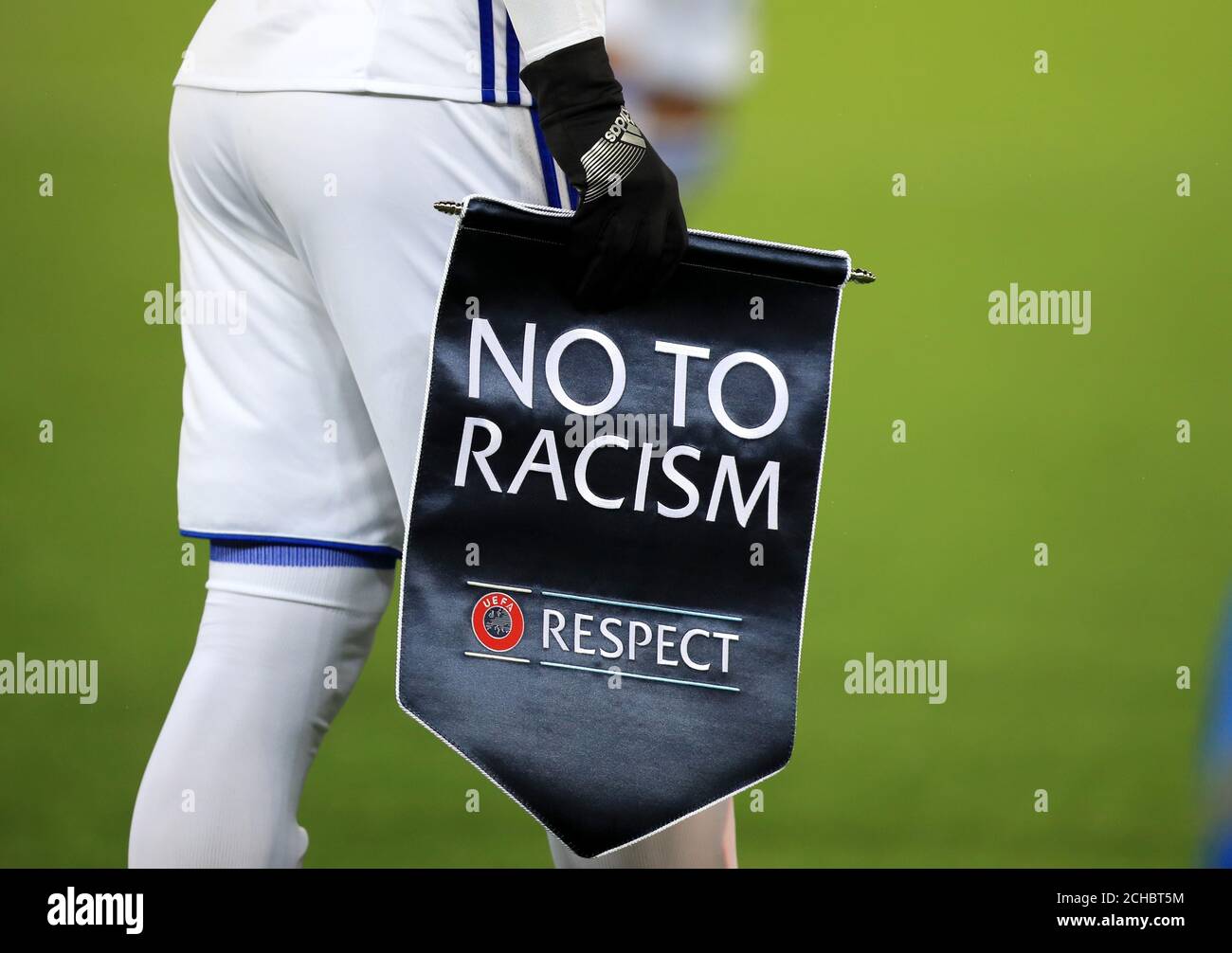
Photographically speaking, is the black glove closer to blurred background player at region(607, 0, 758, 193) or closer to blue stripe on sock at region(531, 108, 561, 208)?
blue stripe on sock at region(531, 108, 561, 208)

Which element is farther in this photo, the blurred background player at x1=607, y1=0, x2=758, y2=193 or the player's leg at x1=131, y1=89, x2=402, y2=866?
the blurred background player at x1=607, y1=0, x2=758, y2=193

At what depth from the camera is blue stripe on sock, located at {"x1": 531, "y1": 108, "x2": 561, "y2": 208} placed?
0.98m

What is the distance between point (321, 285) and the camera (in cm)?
97

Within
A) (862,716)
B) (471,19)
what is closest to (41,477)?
(862,716)

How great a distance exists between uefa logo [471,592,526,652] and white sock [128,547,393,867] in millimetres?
85

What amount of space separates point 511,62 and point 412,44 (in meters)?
0.06

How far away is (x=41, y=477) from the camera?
2.17m

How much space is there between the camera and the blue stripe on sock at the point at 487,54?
0.94m

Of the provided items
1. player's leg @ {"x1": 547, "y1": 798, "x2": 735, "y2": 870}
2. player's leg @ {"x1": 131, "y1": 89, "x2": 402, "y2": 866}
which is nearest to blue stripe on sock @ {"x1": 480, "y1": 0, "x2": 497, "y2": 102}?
player's leg @ {"x1": 131, "y1": 89, "x2": 402, "y2": 866}

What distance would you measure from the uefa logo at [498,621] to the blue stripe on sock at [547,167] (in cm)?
25
